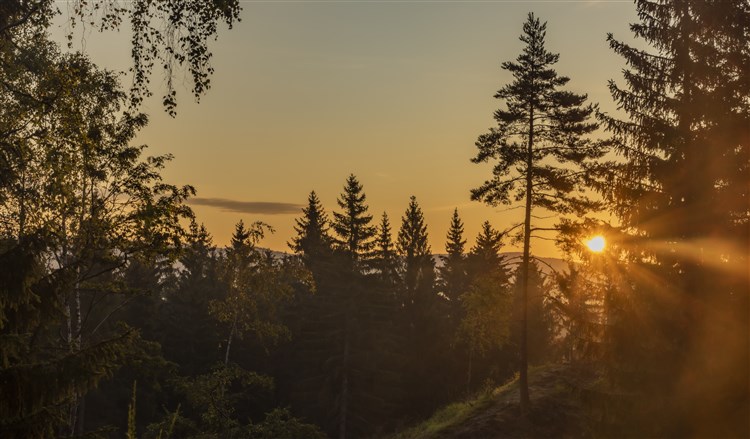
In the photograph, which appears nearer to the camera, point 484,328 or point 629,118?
point 629,118

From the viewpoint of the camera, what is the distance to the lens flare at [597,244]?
2000 centimetres

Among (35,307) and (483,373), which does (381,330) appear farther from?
(35,307)

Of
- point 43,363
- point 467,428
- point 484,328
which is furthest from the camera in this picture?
point 484,328

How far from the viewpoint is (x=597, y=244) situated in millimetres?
20547

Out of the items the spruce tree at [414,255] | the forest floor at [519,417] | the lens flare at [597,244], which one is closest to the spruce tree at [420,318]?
the spruce tree at [414,255]

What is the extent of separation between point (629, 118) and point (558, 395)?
12.3 meters

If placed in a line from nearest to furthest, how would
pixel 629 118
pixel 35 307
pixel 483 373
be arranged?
pixel 35 307, pixel 629 118, pixel 483 373

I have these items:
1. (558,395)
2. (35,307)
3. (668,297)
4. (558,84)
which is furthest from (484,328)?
(35,307)

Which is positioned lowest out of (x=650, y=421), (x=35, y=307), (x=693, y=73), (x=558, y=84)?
(x=650, y=421)

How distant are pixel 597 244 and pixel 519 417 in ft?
27.1

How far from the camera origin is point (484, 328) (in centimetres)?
5134

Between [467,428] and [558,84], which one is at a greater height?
[558,84]

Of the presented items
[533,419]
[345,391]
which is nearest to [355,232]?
[345,391]

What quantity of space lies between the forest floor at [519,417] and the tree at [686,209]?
457 cm
